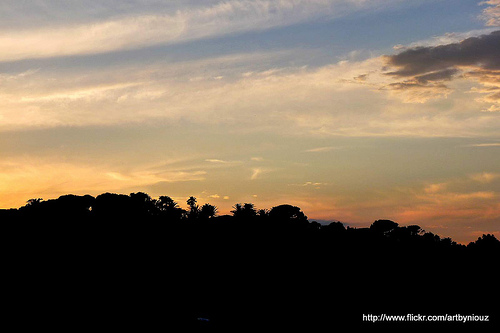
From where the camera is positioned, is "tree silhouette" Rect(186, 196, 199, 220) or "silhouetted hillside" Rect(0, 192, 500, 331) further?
"tree silhouette" Rect(186, 196, 199, 220)

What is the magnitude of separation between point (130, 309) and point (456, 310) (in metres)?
45.7

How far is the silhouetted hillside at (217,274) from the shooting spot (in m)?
68.4

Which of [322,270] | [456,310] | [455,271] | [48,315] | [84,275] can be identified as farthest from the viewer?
[455,271]

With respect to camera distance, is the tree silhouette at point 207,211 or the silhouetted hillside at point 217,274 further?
the tree silhouette at point 207,211

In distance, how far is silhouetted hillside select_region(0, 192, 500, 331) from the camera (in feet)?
224

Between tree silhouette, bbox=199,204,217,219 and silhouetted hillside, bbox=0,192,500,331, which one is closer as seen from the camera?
silhouetted hillside, bbox=0,192,500,331

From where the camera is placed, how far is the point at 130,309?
222ft

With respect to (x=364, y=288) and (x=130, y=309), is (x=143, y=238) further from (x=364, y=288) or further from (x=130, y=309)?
(x=364, y=288)

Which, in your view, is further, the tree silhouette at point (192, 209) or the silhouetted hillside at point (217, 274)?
the tree silhouette at point (192, 209)

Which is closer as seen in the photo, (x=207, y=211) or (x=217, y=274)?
(x=217, y=274)

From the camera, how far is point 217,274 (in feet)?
291

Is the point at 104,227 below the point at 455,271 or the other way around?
the other way around

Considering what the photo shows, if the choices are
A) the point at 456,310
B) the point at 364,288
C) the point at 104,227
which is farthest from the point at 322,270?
the point at 104,227

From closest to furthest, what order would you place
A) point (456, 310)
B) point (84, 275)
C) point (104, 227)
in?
1. point (456, 310)
2. point (84, 275)
3. point (104, 227)
